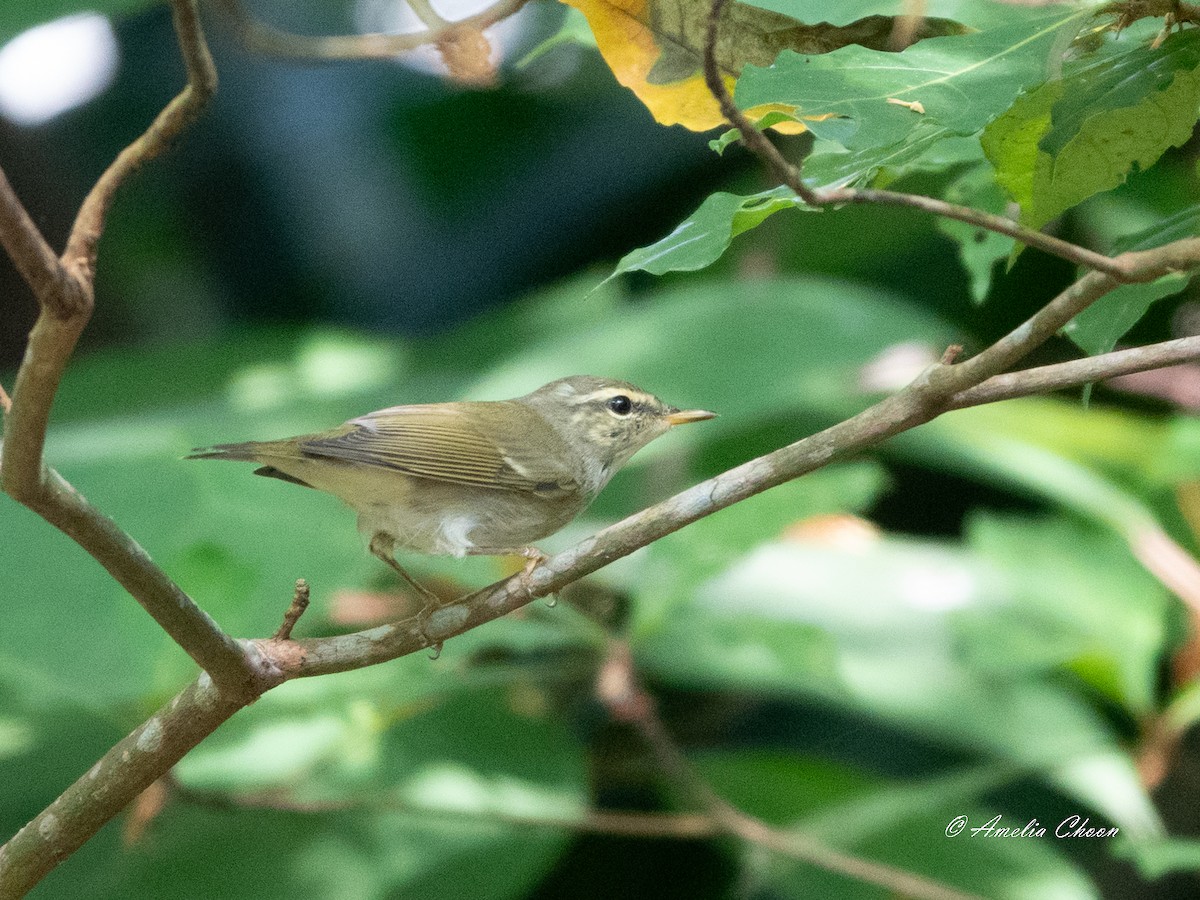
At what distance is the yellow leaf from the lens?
1416 mm

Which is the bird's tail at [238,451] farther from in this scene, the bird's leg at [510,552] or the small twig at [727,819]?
the small twig at [727,819]

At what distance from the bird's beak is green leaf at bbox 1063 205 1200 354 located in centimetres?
125

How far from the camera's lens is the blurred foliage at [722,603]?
2568 mm

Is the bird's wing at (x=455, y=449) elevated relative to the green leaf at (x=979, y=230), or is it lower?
lower

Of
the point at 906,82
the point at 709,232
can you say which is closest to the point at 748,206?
the point at 709,232

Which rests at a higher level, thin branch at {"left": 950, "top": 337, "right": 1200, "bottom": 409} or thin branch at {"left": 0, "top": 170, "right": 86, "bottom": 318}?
thin branch at {"left": 0, "top": 170, "right": 86, "bottom": 318}

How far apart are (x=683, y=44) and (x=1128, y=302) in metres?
0.62

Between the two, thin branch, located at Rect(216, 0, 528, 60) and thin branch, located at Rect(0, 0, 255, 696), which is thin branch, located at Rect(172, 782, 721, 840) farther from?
thin branch, located at Rect(216, 0, 528, 60)

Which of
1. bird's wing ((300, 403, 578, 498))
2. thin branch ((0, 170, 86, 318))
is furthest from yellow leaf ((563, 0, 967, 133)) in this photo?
bird's wing ((300, 403, 578, 498))

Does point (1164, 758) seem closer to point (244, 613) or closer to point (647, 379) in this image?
point (647, 379)

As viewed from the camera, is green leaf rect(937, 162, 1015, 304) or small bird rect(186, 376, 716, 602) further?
small bird rect(186, 376, 716, 602)

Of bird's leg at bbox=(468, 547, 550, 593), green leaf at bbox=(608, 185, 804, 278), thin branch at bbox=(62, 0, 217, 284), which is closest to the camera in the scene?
thin branch at bbox=(62, 0, 217, 284)

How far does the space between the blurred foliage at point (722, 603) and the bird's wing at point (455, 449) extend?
0.30 meters

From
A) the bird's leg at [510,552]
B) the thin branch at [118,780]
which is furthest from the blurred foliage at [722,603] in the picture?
the thin branch at [118,780]
